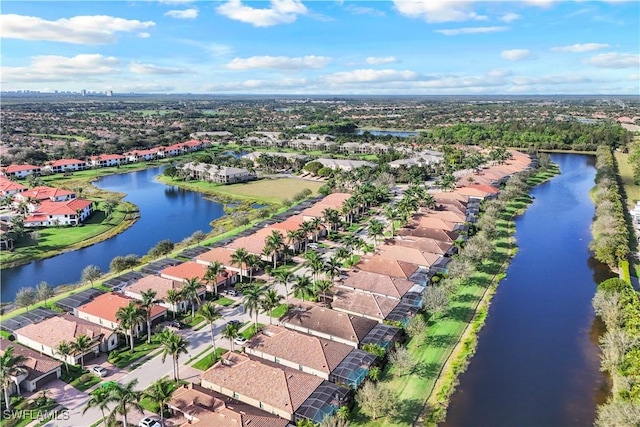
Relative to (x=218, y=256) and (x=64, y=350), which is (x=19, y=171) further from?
(x=64, y=350)

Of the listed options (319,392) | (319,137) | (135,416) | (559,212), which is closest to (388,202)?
(559,212)

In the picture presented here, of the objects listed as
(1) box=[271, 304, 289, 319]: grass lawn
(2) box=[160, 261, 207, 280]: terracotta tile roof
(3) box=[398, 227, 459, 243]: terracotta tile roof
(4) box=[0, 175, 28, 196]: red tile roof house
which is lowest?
(1) box=[271, 304, 289, 319]: grass lawn

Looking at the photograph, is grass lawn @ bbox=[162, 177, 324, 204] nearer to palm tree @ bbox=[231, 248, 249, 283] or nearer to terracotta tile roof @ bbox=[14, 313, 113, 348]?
palm tree @ bbox=[231, 248, 249, 283]

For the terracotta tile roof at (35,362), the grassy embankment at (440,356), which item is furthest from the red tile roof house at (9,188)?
the grassy embankment at (440,356)

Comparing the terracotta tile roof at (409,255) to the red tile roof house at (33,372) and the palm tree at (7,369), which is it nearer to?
the red tile roof house at (33,372)

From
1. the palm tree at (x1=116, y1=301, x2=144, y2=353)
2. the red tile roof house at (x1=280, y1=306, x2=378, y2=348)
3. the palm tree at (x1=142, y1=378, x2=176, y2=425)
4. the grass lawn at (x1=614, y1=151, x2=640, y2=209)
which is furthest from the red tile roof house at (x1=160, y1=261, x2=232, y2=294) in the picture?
the grass lawn at (x1=614, y1=151, x2=640, y2=209)

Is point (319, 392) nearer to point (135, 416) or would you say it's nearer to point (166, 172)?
point (135, 416)
